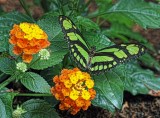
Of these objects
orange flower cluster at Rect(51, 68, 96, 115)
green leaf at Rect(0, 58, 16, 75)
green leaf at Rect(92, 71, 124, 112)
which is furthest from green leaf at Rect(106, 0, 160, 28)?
green leaf at Rect(0, 58, 16, 75)

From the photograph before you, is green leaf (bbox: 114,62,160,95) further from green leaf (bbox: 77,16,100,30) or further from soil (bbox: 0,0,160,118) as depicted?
green leaf (bbox: 77,16,100,30)

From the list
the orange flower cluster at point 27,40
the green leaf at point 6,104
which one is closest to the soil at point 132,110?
the green leaf at point 6,104

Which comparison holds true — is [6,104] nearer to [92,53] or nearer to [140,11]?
[92,53]

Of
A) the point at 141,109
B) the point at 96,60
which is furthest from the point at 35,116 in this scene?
the point at 141,109

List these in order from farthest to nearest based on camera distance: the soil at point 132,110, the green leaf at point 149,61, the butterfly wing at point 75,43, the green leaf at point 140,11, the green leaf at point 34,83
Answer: the green leaf at point 149,61 < the soil at point 132,110 < the green leaf at point 140,11 < the butterfly wing at point 75,43 < the green leaf at point 34,83

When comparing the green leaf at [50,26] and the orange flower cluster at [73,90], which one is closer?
the orange flower cluster at [73,90]

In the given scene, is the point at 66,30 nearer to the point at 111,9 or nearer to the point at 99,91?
the point at 99,91

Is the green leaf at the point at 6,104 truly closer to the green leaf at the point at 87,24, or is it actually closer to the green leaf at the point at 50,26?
the green leaf at the point at 50,26

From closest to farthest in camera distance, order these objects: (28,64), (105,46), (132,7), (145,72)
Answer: (28,64), (105,46), (132,7), (145,72)
